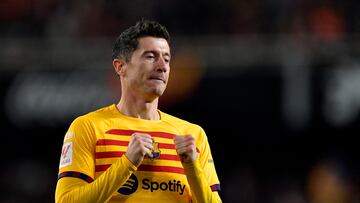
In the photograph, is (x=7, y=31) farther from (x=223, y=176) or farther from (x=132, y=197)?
(x=132, y=197)

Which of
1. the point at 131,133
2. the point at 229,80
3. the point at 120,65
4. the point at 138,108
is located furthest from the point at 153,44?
the point at 229,80

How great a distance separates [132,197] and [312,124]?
992cm

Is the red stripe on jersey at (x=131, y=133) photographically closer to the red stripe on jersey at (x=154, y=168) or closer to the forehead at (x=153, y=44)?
the red stripe on jersey at (x=154, y=168)

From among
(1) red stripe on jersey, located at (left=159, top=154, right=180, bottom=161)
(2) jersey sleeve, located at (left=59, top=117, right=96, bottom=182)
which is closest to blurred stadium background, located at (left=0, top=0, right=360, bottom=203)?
(1) red stripe on jersey, located at (left=159, top=154, right=180, bottom=161)

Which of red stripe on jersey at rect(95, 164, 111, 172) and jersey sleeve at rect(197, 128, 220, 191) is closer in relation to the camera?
red stripe on jersey at rect(95, 164, 111, 172)

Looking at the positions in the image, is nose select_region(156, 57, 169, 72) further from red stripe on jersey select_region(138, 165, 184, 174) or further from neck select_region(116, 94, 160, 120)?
red stripe on jersey select_region(138, 165, 184, 174)

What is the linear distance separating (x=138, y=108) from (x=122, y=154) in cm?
43

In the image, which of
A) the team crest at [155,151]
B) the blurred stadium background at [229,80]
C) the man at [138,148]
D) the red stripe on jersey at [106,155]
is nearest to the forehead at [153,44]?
the man at [138,148]

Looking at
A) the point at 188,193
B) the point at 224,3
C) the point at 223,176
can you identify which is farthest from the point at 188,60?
the point at 188,193

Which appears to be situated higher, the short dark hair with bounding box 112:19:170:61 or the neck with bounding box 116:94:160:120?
the short dark hair with bounding box 112:19:170:61

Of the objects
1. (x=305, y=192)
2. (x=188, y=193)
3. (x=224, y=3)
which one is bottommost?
(x=305, y=192)

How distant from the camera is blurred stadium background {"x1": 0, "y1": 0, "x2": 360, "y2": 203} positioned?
14953mm

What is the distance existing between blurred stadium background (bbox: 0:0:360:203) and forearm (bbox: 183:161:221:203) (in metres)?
9.17

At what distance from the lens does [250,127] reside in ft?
51.7
